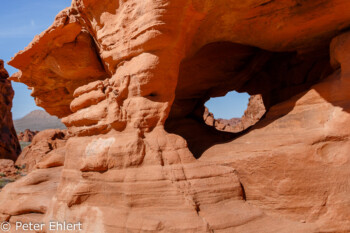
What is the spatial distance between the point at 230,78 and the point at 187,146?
→ 339 centimetres

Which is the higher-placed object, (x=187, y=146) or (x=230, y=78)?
(x=230, y=78)

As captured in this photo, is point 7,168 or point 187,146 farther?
point 7,168

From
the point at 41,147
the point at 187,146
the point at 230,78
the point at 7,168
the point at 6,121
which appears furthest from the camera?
the point at 6,121

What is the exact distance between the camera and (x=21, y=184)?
480 cm

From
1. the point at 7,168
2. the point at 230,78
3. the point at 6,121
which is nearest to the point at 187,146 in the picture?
the point at 230,78

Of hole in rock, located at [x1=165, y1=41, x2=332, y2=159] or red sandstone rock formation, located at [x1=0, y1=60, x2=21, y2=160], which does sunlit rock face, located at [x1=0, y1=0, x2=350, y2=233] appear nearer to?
hole in rock, located at [x1=165, y1=41, x2=332, y2=159]

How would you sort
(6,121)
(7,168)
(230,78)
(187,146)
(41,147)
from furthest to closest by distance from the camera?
(6,121), (41,147), (7,168), (230,78), (187,146)

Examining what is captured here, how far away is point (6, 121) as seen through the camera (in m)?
15.7

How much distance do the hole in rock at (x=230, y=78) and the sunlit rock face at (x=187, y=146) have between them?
2.71 ft

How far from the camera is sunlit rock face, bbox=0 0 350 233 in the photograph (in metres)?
2.90

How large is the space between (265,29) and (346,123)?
73.3 inches

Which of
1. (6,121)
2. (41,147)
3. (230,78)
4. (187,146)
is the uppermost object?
(6,121)

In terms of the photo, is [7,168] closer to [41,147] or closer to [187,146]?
[41,147]

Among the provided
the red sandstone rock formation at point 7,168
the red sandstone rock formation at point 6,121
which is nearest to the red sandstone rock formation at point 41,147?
the red sandstone rock formation at point 7,168
